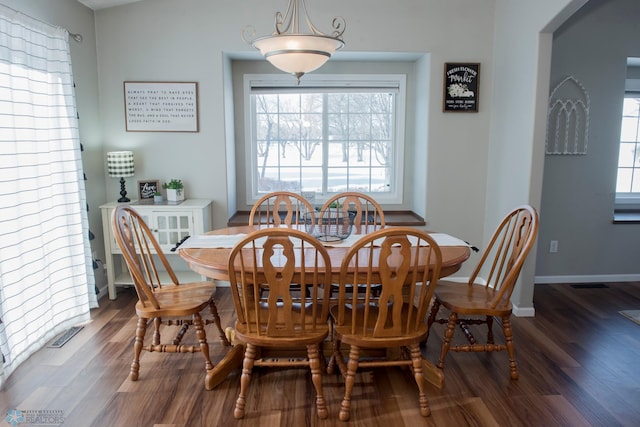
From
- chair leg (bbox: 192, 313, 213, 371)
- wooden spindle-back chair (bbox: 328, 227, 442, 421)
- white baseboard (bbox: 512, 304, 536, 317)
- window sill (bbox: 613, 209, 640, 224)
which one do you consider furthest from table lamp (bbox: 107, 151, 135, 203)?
window sill (bbox: 613, 209, 640, 224)

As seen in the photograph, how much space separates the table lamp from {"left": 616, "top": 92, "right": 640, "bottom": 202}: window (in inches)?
174

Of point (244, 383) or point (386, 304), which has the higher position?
point (386, 304)

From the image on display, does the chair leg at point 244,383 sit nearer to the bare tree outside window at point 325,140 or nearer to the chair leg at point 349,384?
the chair leg at point 349,384

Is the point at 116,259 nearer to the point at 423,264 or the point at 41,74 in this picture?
the point at 41,74

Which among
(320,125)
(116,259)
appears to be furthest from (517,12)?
(116,259)

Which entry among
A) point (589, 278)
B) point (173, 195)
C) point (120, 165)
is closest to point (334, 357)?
point (173, 195)

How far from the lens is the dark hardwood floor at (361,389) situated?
220cm

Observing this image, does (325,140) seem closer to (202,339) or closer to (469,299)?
(469,299)

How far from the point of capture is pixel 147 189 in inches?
155

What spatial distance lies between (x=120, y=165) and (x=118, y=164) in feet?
0.05

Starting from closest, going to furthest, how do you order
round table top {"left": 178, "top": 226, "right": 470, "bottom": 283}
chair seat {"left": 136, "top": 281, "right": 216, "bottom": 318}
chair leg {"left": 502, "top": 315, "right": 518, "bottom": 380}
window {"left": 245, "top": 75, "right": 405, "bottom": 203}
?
round table top {"left": 178, "top": 226, "right": 470, "bottom": 283}
chair seat {"left": 136, "top": 281, "right": 216, "bottom": 318}
chair leg {"left": 502, "top": 315, "right": 518, "bottom": 380}
window {"left": 245, "top": 75, "right": 405, "bottom": 203}

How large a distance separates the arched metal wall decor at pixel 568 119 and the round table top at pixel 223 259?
1.93 meters

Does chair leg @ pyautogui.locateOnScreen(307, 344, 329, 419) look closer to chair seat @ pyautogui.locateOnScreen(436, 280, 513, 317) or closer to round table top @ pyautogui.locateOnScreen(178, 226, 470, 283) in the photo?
round table top @ pyautogui.locateOnScreen(178, 226, 470, 283)

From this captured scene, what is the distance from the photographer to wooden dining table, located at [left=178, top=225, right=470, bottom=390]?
7.50 feet
